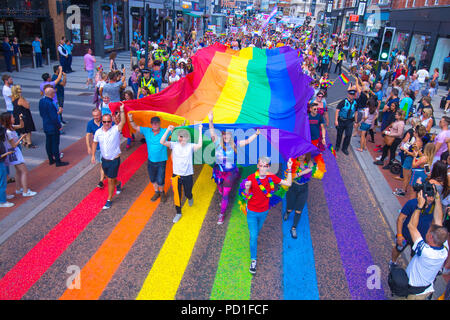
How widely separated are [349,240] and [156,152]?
4.04m

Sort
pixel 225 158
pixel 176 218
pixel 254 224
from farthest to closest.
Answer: pixel 176 218, pixel 225 158, pixel 254 224

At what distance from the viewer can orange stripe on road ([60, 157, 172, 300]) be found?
15.2 ft

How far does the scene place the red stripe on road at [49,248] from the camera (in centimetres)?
466

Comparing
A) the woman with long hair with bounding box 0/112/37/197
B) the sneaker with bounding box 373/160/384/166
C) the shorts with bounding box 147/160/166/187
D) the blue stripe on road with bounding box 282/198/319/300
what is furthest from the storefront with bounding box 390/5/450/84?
the woman with long hair with bounding box 0/112/37/197

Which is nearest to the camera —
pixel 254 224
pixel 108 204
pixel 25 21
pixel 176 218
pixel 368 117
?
pixel 254 224

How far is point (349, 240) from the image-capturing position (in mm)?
6105

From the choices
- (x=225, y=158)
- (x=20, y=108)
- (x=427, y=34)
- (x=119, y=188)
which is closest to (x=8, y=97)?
(x=20, y=108)

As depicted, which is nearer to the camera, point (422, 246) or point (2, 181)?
point (422, 246)

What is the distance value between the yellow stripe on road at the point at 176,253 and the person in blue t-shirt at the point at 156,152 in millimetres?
720

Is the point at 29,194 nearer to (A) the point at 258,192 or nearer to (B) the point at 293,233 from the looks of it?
(A) the point at 258,192

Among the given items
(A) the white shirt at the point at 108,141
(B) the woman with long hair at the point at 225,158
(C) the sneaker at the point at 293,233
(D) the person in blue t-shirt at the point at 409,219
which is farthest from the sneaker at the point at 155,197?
(D) the person in blue t-shirt at the point at 409,219

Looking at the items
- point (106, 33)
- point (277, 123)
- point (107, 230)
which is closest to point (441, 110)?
point (277, 123)

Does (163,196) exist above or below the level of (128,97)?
below

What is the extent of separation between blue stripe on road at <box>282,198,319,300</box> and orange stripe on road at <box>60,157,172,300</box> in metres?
2.64
